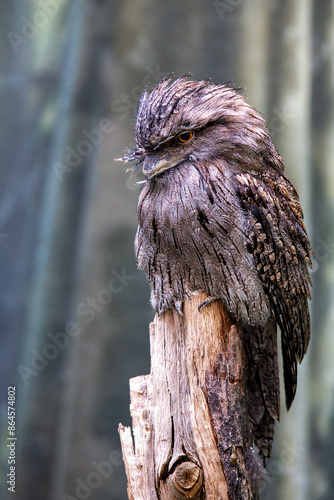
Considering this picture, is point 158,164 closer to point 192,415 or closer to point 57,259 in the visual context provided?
point 192,415

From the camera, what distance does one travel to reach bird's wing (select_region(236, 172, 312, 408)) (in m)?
1.68

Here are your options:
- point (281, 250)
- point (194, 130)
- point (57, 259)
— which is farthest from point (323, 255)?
point (57, 259)

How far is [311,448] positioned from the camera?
2686 millimetres

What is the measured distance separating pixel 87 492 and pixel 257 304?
170 centimetres

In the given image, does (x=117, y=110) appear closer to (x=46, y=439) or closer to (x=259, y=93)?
(x=259, y=93)

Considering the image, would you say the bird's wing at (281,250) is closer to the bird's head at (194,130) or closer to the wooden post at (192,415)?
the bird's head at (194,130)

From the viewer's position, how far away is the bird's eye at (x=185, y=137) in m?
1.67

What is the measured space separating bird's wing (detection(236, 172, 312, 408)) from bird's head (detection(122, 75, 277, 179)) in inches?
4.6

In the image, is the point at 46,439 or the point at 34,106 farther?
the point at 34,106

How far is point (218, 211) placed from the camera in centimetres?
165

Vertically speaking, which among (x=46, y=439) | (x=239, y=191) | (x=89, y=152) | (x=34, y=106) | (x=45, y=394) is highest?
(x=34, y=106)

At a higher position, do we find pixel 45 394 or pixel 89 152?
pixel 89 152

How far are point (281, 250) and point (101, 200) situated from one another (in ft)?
4.69

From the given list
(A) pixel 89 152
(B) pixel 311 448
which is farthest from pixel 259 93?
(B) pixel 311 448
